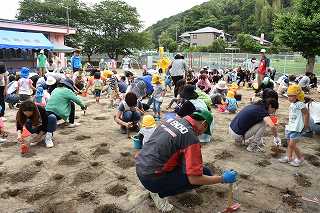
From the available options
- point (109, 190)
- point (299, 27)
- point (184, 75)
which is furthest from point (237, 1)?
point (109, 190)

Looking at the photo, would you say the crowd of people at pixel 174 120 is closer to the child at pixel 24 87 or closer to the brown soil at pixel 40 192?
the child at pixel 24 87

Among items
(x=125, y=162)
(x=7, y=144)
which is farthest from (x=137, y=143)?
(x=7, y=144)

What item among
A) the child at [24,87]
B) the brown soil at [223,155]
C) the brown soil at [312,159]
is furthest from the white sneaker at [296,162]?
the child at [24,87]

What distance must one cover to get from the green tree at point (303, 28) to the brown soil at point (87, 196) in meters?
14.7

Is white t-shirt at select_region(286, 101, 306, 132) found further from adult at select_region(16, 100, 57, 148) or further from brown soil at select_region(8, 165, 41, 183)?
adult at select_region(16, 100, 57, 148)

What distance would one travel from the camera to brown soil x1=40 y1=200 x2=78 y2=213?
352cm

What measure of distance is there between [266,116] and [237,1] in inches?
3575

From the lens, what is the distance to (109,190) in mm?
4016

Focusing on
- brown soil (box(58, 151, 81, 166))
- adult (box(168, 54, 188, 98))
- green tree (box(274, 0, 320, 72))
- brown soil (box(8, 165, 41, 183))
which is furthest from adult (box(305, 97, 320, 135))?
green tree (box(274, 0, 320, 72))

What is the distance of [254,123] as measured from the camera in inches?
209

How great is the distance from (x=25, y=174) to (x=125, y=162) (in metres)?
1.44

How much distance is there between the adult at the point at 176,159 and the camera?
289cm

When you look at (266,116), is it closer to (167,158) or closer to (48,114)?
(167,158)

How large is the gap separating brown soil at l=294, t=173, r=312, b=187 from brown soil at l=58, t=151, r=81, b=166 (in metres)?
3.23
